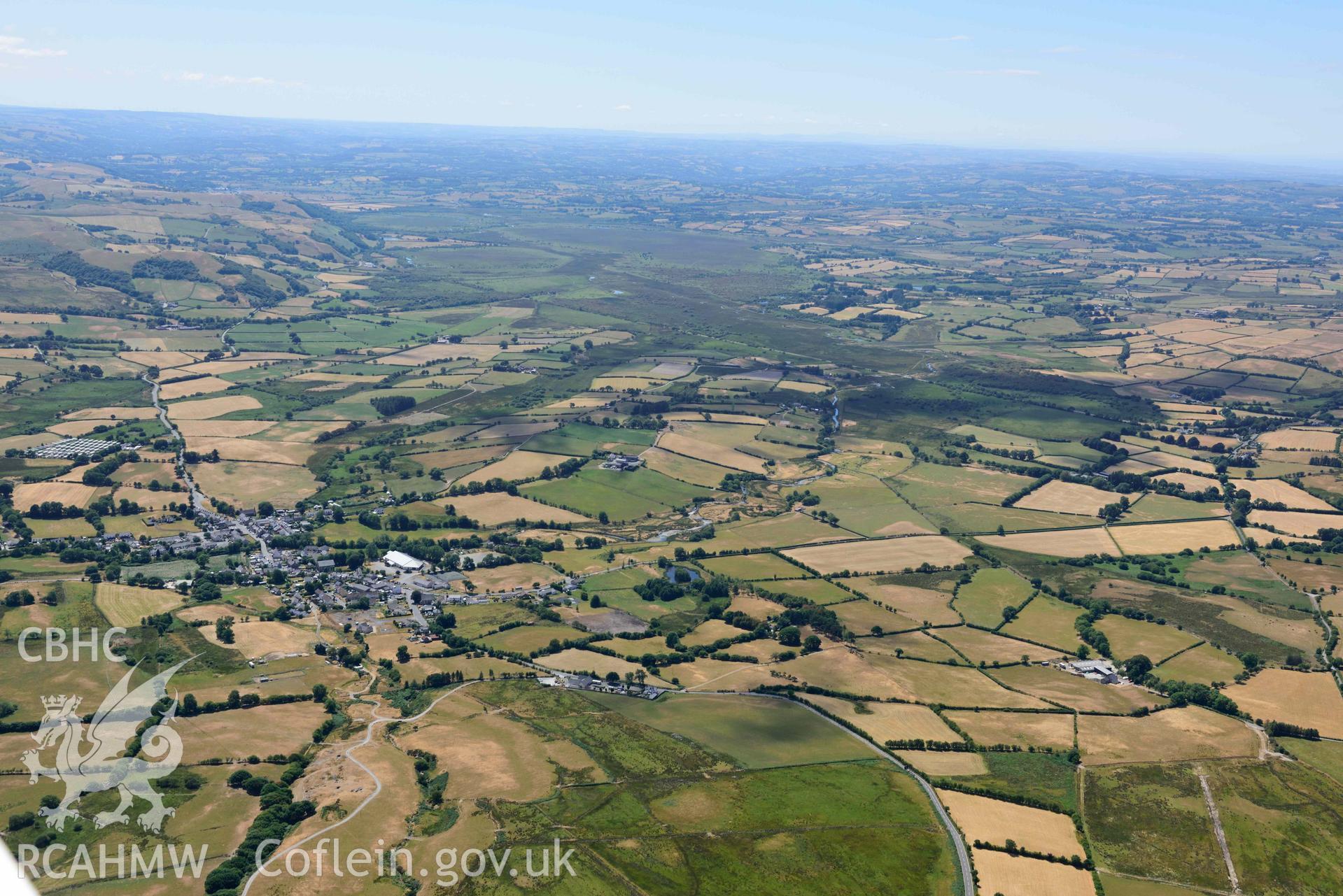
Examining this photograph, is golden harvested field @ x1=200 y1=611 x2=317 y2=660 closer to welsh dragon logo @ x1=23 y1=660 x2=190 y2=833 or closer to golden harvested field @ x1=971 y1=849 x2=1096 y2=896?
welsh dragon logo @ x1=23 y1=660 x2=190 y2=833

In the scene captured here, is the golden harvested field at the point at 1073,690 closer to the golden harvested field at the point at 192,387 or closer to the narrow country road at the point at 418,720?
the narrow country road at the point at 418,720

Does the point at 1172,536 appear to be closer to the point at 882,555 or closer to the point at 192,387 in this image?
the point at 882,555

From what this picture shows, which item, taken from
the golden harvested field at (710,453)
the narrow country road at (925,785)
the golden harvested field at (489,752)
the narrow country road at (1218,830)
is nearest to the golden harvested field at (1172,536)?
the golden harvested field at (710,453)

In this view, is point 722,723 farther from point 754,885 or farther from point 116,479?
point 116,479

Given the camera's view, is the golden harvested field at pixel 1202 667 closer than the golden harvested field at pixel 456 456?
Yes


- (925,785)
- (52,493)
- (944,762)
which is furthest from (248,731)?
(52,493)

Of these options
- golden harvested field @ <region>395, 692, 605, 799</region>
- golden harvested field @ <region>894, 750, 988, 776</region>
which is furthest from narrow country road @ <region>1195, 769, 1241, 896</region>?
golden harvested field @ <region>395, 692, 605, 799</region>
